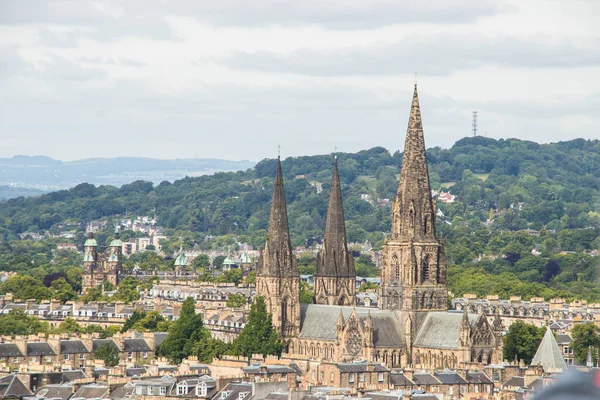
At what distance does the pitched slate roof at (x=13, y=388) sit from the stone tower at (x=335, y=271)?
40807 millimetres

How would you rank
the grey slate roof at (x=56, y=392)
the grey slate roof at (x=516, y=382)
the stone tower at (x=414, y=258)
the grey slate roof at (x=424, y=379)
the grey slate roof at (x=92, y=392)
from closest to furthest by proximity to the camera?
the grey slate roof at (x=92, y=392)
the grey slate roof at (x=56, y=392)
the grey slate roof at (x=424, y=379)
the grey slate roof at (x=516, y=382)
the stone tower at (x=414, y=258)

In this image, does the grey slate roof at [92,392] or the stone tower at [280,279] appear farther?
the stone tower at [280,279]

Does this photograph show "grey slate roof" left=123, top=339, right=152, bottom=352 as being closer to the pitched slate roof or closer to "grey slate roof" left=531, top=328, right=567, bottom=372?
"grey slate roof" left=531, top=328, right=567, bottom=372

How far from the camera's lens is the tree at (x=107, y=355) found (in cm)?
10456

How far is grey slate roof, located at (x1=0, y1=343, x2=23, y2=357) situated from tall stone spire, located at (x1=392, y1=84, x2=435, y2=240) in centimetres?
2583

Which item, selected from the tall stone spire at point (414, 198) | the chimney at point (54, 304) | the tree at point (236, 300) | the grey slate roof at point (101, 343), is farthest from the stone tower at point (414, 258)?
the chimney at point (54, 304)

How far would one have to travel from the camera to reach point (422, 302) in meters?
109

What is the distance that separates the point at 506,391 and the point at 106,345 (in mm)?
36564

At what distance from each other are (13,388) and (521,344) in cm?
4358

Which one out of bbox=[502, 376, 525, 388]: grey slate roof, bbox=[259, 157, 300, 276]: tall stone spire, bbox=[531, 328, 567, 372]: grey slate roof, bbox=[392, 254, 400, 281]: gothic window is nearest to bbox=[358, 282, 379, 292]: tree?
bbox=[259, 157, 300, 276]: tall stone spire

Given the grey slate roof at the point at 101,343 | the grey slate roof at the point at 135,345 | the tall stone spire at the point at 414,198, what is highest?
the tall stone spire at the point at 414,198

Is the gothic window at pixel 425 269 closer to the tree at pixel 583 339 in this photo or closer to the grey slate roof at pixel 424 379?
the tree at pixel 583 339

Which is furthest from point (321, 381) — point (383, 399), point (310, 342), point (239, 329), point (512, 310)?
point (512, 310)

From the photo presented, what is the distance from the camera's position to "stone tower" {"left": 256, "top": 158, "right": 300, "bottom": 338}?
373 feet
